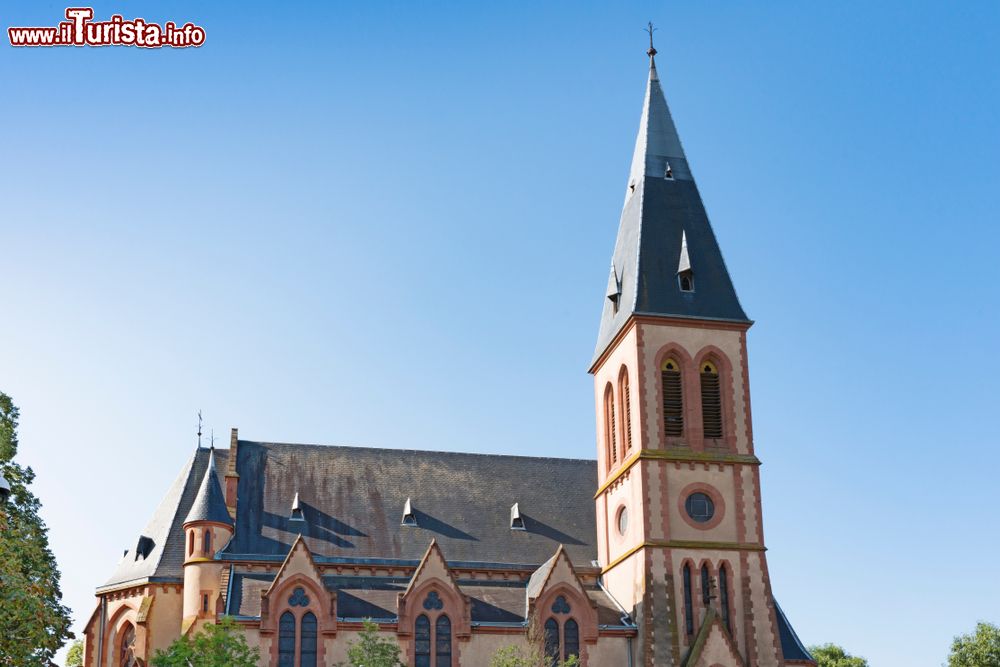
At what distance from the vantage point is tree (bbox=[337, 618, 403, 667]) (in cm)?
4712

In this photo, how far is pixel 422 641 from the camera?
52656mm

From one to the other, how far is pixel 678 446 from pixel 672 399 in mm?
2391

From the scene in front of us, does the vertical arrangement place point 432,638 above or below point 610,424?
below

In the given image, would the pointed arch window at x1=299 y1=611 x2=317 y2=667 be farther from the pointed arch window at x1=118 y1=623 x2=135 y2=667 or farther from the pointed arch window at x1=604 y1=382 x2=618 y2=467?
the pointed arch window at x1=604 y1=382 x2=618 y2=467

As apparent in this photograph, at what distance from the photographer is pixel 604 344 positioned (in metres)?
60.8

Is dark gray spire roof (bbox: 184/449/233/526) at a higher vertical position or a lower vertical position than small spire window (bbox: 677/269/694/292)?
lower

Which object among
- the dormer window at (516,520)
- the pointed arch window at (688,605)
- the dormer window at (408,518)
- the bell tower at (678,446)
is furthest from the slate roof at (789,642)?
the dormer window at (408,518)

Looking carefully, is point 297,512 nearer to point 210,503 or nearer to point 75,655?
point 210,503

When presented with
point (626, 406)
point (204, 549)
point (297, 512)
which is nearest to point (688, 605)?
point (626, 406)

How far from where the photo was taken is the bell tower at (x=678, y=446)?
2055 inches

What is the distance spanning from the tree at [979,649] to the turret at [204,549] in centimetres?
5137

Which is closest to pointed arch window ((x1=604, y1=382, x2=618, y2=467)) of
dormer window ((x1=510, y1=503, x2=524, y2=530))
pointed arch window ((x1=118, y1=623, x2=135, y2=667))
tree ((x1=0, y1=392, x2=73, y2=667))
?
dormer window ((x1=510, y1=503, x2=524, y2=530))

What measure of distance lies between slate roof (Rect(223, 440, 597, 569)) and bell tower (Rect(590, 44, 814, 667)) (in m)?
3.33

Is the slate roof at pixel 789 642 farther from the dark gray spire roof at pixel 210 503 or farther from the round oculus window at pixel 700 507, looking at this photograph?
the dark gray spire roof at pixel 210 503
